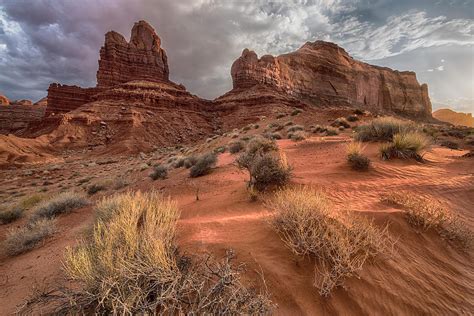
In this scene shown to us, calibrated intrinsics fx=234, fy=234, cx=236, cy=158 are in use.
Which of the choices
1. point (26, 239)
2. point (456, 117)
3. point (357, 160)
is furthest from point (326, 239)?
point (456, 117)

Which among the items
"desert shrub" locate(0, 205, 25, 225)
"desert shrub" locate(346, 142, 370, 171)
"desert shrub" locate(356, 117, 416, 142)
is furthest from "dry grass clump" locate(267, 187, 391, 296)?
"desert shrub" locate(0, 205, 25, 225)

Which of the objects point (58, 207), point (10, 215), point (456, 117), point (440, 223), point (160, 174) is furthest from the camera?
point (456, 117)

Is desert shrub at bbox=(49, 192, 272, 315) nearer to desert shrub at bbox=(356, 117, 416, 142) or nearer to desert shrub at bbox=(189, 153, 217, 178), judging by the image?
desert shrub at bbox=(189, 153, 217, 178)

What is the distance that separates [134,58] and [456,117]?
161 m

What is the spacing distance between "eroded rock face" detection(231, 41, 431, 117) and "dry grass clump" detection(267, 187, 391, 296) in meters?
55.5

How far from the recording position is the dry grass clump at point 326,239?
104 inches

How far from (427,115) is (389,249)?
106532mm

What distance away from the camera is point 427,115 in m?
84.4

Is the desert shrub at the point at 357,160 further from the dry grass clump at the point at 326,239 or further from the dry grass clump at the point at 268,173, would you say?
the dry grass clump at the point at 326,239

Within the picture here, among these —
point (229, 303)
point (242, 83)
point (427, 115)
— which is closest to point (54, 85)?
point (242, 83)

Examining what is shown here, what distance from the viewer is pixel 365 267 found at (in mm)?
2879

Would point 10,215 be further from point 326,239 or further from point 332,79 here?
point 332,79

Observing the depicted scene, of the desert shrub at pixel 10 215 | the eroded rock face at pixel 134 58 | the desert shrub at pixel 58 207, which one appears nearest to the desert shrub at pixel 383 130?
the desert shrub at pixel 58 207

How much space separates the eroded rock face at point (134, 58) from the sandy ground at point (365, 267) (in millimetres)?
58550
